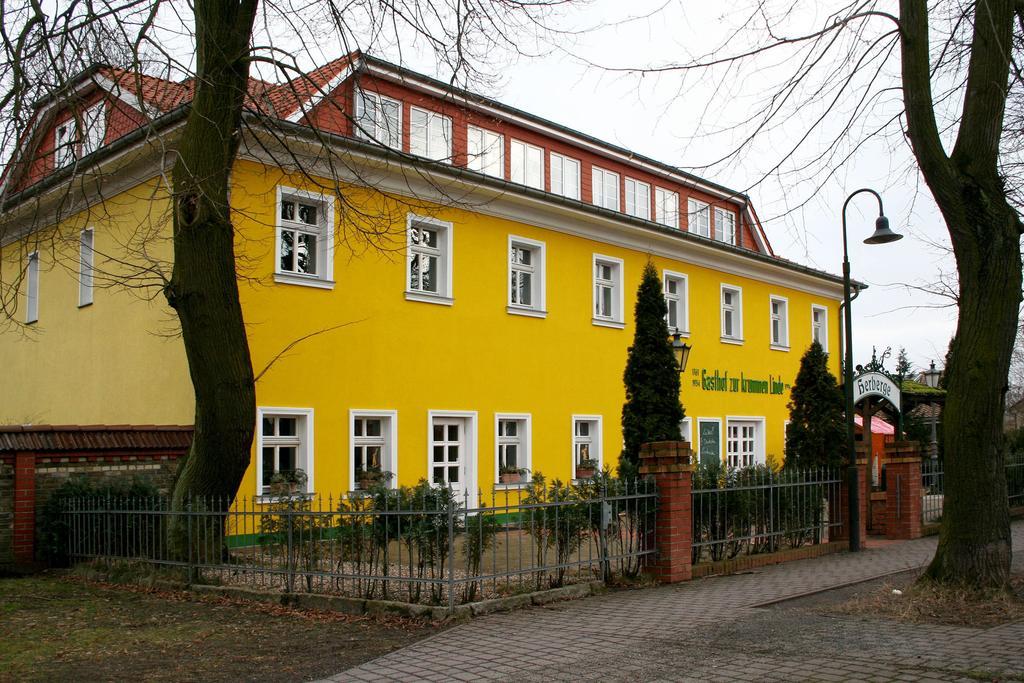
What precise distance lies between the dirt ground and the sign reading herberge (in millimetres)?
13065

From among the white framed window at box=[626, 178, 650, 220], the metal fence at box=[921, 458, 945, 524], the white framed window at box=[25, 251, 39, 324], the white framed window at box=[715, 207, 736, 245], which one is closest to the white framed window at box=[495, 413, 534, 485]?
the metal fence at box=[921, 458, 945, 524]

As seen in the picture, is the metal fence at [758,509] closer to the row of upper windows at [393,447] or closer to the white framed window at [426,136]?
the row of upper windows at [393,447]

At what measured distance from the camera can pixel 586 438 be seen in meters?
21.6

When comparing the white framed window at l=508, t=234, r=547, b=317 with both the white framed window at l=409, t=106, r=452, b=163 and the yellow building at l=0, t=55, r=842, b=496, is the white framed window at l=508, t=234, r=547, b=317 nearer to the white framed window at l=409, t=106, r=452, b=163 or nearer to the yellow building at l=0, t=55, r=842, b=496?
the yellow building at l=0, t=55, r=842, b=496

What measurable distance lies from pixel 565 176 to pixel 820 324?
11432 mm

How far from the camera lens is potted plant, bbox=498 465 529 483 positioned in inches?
762

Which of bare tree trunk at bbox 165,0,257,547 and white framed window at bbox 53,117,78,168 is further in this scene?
bare tree trunk at bbox 165,0,257,547

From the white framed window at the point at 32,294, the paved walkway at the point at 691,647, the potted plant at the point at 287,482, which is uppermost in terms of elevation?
the white framed window at the point at 32,294

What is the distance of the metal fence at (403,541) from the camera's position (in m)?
9.60

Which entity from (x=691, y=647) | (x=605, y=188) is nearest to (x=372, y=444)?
(x=691, y=647)

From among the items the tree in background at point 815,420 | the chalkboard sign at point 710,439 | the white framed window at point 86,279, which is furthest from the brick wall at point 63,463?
the chalkboard sign at point 710,439

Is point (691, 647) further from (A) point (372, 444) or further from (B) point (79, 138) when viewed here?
(A) point (372, 444)

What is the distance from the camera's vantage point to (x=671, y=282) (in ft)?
80.3

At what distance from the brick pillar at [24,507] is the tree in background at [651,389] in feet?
25.1
